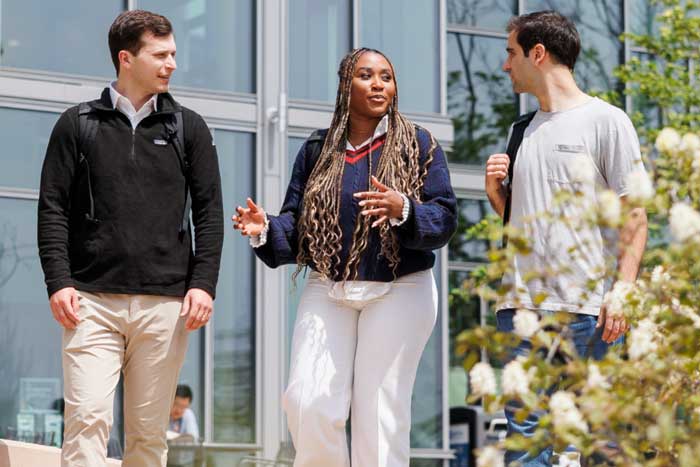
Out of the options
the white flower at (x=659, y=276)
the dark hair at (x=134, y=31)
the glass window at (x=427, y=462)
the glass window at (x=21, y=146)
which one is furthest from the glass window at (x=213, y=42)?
the white flower at (x=659, y=276)

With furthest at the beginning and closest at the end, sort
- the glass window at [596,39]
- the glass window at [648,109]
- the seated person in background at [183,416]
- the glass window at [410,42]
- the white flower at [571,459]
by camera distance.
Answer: the glass window at [648,109]
the glass window at [596,39]
the glass window at [410,42]
the seated person in background at [183,416]
the white flower at [571,459]

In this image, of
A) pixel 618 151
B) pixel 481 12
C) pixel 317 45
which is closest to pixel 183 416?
pixel 317 45

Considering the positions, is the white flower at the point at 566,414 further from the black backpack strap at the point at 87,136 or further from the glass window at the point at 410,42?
the glass window at the point at 410,42

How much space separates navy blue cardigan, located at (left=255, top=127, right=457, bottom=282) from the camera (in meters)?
5.61

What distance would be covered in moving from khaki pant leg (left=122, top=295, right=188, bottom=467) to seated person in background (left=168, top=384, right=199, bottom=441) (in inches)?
334

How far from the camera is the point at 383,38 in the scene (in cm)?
1602

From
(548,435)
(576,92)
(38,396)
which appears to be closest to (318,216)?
(576,92)

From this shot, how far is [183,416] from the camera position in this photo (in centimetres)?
1437

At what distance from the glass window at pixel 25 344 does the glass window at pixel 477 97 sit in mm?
5046

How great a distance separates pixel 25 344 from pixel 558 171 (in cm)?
906

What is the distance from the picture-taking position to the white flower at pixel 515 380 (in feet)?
10.3

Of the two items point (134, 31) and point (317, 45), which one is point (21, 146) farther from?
point (134, 31)

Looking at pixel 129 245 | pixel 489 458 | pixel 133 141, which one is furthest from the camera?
pixel 133 141

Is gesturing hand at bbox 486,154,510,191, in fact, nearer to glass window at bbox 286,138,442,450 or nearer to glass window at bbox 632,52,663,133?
glass window at bbox 286,138,442,450
